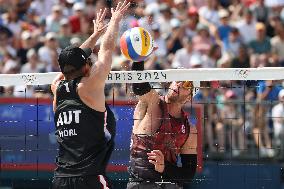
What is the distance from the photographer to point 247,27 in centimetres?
1642

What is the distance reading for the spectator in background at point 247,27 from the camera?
53.6 feet

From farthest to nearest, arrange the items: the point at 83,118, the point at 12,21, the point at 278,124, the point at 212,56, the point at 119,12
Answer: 1. the point at 12,21
2. the point at 212,56
3. the point at 278,124
4. the point at 119,12
5. the point at 83,118

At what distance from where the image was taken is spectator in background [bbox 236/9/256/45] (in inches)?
643

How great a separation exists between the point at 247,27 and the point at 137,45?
8514 millimetres

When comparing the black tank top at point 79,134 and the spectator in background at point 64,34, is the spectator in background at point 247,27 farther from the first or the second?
the black tank top at point 79,134

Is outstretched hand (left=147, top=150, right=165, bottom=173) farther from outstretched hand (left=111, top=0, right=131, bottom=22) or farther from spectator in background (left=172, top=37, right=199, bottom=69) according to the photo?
spectator in background (left=172, top=37, right=199, bottom=69)

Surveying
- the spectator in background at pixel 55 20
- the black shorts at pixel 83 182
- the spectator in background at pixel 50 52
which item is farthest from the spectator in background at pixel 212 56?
the black shorts at pixel 83 182

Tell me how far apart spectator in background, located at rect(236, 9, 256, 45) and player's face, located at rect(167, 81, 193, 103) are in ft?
25.9

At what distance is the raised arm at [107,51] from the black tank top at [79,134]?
0.20 metres

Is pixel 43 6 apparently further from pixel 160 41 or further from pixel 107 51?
pixel 107 51

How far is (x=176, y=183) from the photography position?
852 centimetres

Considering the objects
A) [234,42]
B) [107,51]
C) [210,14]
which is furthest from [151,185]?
[210,14]

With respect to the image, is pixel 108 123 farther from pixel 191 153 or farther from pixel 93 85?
pixel 191 153

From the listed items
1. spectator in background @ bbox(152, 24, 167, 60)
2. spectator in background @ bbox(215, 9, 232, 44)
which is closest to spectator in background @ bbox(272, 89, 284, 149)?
spectator in background @ bbox(152, 24, 167, 60)
